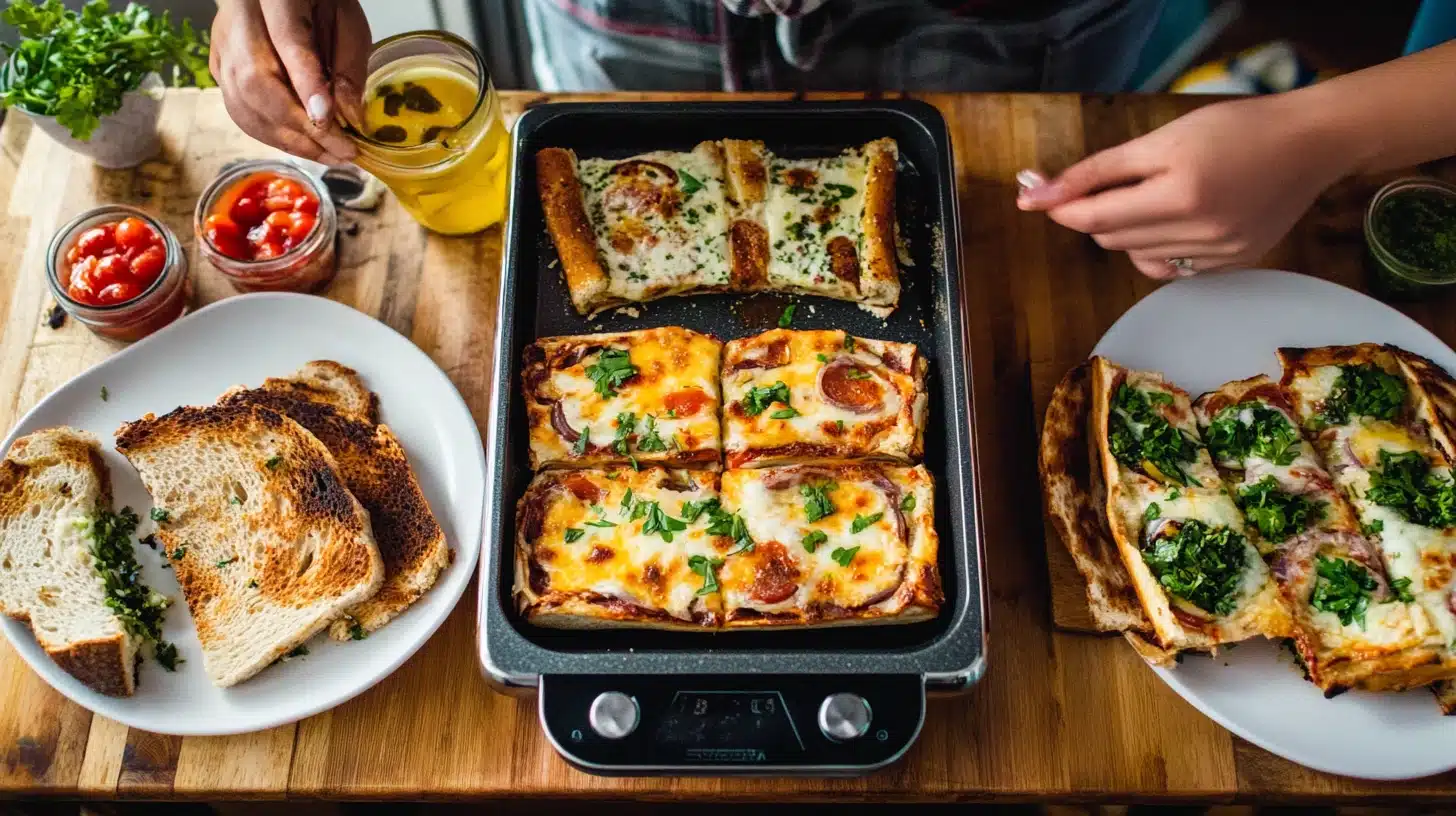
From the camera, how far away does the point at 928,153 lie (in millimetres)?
2893

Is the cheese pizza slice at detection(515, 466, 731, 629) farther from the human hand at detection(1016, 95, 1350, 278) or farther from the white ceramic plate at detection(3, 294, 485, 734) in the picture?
the human hand at detection(1016, 95, 1350, 278)

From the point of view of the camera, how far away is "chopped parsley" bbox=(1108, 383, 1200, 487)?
2578mm

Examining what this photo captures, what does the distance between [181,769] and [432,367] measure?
1.12m

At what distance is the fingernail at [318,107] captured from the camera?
2510 mm

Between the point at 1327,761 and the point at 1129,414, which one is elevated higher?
the point at 1129,414

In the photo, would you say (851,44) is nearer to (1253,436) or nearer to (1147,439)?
(1147,439)

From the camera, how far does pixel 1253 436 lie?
8.67ft

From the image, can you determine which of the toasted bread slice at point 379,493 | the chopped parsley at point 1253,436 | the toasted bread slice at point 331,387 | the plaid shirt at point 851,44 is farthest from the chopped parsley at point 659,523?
the plaid shirt at point 851,44

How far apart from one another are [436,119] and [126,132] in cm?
98

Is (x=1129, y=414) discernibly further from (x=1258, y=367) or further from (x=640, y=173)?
(x=640, y=173)

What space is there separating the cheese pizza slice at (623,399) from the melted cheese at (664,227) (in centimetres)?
19

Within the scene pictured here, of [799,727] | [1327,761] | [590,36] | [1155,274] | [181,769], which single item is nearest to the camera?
[799,727]

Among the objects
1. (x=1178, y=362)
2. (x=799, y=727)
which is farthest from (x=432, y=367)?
(x=1178, y=362)

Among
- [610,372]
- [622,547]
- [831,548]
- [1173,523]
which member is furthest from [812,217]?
[1173,523]
